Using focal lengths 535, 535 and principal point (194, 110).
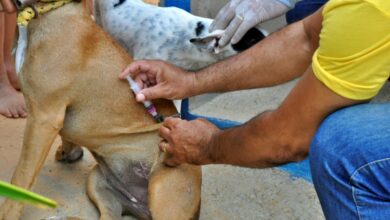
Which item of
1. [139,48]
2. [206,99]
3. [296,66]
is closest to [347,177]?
[296,66]

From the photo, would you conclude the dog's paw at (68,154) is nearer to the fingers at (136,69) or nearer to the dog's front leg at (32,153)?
the dog's front leg at (32,153)

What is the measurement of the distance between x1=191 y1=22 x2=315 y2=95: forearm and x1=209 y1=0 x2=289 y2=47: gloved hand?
24 cm

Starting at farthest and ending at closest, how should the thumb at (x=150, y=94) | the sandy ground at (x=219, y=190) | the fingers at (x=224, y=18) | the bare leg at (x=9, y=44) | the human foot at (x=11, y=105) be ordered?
the bare leg at (x=9, y=44), the human foot at (x=11, y=105), the fingers at (x=224, y=18), the sandy ground at (x=219, y=190), the thumb at (x=150, y=94)

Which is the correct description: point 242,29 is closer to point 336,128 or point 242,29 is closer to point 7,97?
point 336,128

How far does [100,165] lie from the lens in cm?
274

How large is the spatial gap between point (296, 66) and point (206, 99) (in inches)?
70.2

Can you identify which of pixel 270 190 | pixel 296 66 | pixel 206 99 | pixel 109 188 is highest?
pixel 296 66

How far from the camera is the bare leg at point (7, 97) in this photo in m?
3.46

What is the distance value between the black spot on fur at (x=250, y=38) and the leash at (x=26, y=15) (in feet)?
3.32

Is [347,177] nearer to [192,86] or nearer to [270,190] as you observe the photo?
[192,86]

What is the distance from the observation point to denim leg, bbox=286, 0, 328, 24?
326 centimetres

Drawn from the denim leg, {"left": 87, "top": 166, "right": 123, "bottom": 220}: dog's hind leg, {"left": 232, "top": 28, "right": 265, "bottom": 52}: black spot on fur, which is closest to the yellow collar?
{"left": 87, "top": 166, "right": 123, "bottom": 220}: dog's hind leg

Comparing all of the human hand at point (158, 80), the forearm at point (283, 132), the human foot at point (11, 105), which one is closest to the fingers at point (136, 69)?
the human hand at point (158, 80)

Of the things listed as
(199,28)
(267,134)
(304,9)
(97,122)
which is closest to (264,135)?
Result: (267,134)
